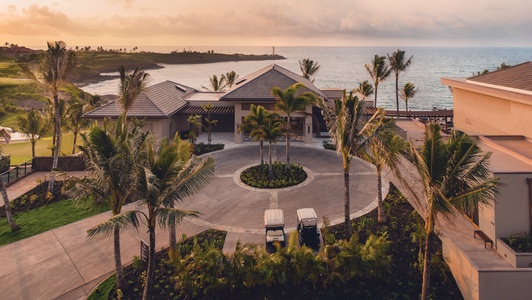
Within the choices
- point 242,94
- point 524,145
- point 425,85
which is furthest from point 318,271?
point 425,85

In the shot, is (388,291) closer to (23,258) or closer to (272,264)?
(272,264)

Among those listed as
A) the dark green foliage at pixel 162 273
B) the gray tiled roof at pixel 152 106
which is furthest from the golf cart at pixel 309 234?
the gray tiled roof at pixel 152 106

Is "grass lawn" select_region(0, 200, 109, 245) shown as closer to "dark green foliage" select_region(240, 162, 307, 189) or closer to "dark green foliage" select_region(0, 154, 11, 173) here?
"dark green foliage" select_region(0, 154, 11, 173)

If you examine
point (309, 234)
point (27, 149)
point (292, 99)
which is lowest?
point (309, 234)

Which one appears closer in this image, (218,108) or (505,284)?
(505,284)

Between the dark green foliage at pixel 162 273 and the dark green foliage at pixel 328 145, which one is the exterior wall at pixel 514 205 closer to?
the dark green foliage at pixel 162 273

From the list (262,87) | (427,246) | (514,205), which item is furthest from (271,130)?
(514,205)

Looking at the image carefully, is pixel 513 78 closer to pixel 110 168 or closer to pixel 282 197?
pixel 282 197

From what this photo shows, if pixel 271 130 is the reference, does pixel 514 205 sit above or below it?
below
